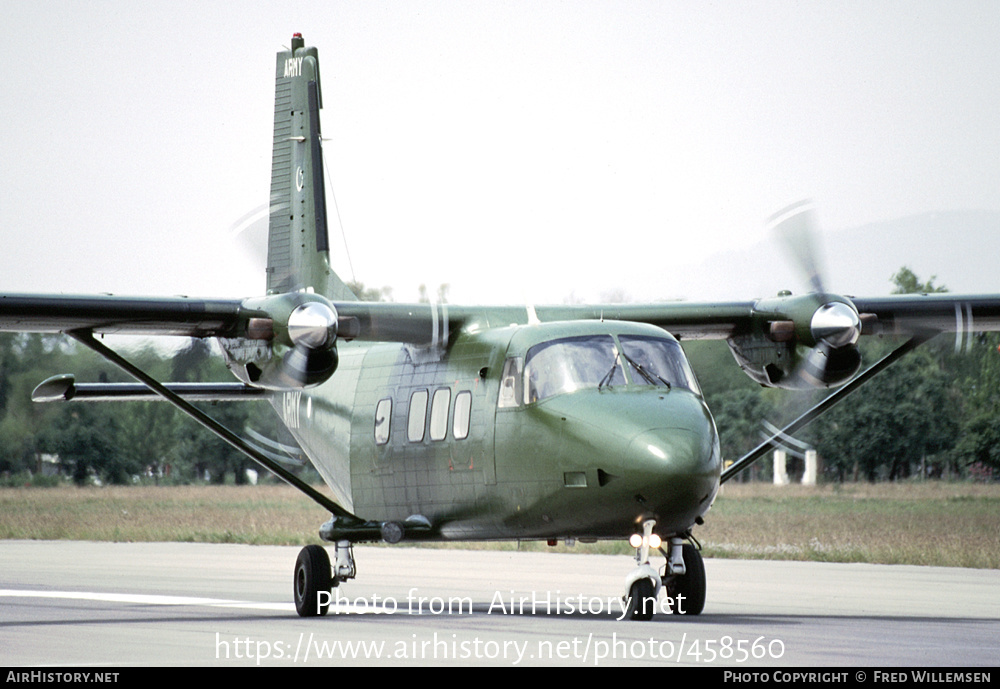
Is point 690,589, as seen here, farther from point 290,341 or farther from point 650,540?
point 290,341

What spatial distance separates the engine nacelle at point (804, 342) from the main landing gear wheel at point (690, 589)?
2.54m

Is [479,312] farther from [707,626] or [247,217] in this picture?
[707,626]

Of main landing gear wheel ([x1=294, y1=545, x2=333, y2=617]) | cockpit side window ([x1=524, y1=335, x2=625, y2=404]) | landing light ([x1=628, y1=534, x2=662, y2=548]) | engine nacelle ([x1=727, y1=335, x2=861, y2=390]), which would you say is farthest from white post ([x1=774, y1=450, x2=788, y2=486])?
landing light ([x1=628, y1=534, x2=662, y2=548])

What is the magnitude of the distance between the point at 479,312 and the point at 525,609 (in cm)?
340

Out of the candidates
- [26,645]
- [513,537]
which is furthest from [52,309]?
[513,537]

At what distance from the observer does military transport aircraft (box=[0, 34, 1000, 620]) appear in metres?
13.0

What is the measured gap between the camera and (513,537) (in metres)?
14.6

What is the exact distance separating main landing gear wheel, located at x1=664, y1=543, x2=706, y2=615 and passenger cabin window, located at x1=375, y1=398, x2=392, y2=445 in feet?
12.2

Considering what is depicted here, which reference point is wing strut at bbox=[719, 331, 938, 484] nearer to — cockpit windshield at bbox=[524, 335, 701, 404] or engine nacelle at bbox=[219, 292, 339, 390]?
cockpit windshield at bbox=[524, 335, 701, 404]

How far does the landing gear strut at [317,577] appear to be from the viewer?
1525 centimetres

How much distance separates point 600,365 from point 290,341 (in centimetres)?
333

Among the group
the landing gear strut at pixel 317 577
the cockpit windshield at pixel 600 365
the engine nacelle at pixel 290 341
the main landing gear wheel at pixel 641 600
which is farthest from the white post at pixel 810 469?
the main landing gear wheel at pixel 641 600

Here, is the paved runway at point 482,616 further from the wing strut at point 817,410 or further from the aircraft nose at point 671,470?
the wing strut at point 817,410

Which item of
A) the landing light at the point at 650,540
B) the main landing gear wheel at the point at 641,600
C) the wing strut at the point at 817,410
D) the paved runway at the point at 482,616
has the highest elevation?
the wing strut at the point at 817,410
